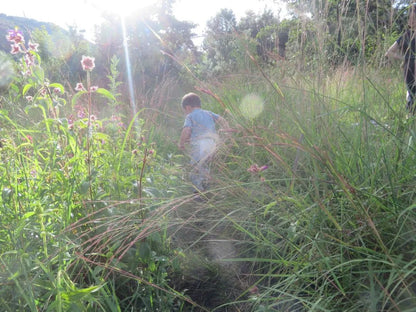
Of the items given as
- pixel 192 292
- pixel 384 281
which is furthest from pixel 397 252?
pixel 192 292

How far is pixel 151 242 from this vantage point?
1417mm

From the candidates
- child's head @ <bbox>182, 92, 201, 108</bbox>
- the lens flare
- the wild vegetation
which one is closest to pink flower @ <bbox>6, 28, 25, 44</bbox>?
the wild vegetation

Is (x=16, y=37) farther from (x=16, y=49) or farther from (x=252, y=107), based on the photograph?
(x=252, y=107)

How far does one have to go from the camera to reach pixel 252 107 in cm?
249

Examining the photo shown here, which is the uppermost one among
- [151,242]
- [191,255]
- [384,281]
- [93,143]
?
[93,143]

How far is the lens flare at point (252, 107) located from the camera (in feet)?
7.69

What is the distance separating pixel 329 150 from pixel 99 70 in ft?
A: 28.3

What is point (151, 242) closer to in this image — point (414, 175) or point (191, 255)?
point (191, 255)

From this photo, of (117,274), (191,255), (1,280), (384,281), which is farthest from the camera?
(191,255)

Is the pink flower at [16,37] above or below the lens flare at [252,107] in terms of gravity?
above

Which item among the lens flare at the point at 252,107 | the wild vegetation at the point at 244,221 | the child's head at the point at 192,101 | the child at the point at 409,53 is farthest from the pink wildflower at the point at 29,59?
the child's head at the point at 192,101

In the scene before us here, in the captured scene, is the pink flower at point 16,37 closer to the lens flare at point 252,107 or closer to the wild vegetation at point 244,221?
the wild vegetation at point 244,221

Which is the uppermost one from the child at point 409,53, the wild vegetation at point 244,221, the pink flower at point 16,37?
the pink flower at point 16,37

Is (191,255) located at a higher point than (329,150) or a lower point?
lower
